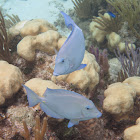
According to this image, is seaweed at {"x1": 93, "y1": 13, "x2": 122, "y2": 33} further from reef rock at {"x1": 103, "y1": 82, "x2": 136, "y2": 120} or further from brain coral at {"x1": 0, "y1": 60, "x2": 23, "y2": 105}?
brain coral at {"x1": 0, "y1": 60, "x2": 23, "y2": 105}

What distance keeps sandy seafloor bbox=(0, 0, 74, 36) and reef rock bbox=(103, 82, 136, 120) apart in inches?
277

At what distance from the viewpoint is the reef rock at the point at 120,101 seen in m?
2.30

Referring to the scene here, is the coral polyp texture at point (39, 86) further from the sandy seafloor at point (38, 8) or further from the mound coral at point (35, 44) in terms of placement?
the sandy seafloor at point (38, 8)

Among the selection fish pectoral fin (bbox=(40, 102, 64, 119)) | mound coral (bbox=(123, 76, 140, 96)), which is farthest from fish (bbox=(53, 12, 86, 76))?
mound coral (bbox=(123, 76, 140, 96))

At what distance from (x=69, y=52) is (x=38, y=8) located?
10.1 meters

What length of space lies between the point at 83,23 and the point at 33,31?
4413 millimetres

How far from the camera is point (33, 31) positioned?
312cm

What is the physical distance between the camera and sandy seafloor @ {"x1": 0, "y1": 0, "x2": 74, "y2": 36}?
9.09m

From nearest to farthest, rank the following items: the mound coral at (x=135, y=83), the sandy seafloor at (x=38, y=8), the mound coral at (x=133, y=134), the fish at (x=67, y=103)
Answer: the fish at (x=67, y=103), the mound coral at (x=133, y=134), the mound coral at (x=135, y=83), the sandy seafloor at (x=38, y=8)

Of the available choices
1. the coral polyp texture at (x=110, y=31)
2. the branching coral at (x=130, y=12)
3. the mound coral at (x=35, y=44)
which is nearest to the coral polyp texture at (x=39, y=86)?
the mound coral at (x=35, y=44)

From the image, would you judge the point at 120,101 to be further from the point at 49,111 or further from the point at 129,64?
the point at 129,64

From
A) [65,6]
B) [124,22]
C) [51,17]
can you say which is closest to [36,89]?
[124,22]

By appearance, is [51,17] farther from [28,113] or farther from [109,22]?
[28,113]

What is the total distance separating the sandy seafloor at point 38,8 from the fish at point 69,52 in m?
7.62
